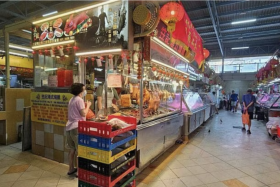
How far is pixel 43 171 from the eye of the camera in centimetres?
297

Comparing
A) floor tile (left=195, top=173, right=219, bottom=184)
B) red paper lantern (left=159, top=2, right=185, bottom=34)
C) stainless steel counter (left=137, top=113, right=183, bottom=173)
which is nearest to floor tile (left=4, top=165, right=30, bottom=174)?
stainless steel counter (left=137, top=113, right=183, bottom=173)

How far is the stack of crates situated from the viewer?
5.98ft

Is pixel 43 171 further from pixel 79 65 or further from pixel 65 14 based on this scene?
pixel 65 14

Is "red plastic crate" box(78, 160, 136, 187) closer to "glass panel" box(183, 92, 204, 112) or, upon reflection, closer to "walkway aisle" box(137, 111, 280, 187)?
"walkway aisle" box(137, 111, 280, 187)

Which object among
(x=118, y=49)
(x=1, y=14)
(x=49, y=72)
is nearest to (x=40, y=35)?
(x=49, y=72)

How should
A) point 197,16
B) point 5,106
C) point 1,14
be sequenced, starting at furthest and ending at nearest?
point 197,16, point 1,14, point 5,106

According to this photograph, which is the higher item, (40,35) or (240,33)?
(240,33)

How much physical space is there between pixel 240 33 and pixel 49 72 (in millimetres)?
12288

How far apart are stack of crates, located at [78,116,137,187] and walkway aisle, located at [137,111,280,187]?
87 cm

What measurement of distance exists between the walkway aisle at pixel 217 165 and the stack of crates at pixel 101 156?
867mm

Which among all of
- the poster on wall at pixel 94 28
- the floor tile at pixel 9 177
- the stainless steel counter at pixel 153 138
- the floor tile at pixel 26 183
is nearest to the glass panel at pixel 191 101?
the stainless steel counter at pixel 153 138

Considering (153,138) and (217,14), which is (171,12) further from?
(217,14)

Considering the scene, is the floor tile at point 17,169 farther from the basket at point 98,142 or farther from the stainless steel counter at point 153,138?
the stainless steel counter at point 153,138

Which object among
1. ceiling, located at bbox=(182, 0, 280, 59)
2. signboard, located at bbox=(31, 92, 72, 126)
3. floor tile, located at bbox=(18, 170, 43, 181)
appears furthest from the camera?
ceiling, located at bbox=(182, 0, 280, 59)
